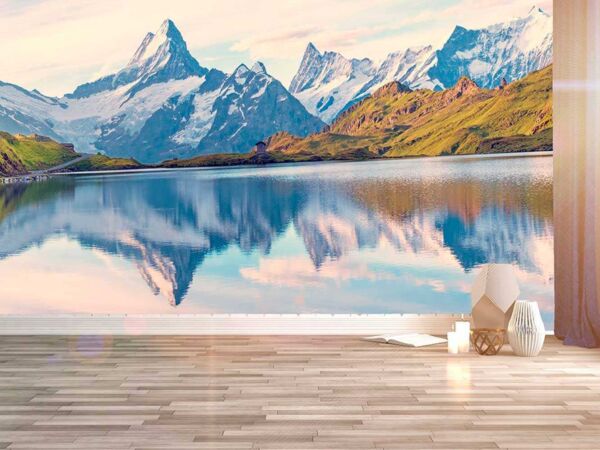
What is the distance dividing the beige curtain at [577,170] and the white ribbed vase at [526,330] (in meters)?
0.38

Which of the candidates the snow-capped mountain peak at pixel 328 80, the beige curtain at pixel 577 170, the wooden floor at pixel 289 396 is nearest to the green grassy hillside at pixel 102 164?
the snow-capped mountain peak at pixel 328 80

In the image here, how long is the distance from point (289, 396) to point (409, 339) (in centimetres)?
159

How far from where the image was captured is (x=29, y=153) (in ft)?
23.4

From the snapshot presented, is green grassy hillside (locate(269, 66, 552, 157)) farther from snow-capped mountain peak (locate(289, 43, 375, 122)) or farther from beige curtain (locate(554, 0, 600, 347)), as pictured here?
beige curtain (locate(554, 0, 600, 347))

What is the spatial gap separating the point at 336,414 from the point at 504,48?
4238 mm

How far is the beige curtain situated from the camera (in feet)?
17.0

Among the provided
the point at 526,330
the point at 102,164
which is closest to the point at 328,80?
the point at 102,164

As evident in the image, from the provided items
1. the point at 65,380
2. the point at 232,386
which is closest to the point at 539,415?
the point at 232,386

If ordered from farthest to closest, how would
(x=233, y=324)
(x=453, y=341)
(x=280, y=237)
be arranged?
(x=280, y=237) → (x=233, y=324) → (x=453, y=341)

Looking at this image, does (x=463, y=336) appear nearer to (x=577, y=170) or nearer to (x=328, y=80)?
(x=577, y=170)

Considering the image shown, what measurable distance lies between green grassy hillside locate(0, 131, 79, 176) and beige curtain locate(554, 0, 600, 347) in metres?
3.91

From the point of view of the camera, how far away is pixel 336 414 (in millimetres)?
3600

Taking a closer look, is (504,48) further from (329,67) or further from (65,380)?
(65,380)

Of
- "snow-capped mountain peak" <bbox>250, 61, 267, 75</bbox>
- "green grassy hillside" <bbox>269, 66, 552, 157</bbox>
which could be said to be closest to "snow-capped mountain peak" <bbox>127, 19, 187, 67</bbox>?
"snow-capped mountain peak" <bbox>250, 61, 267, 75</bbox>
